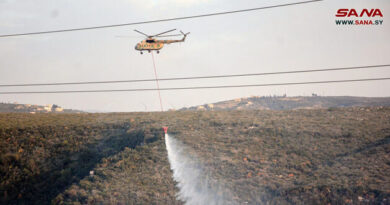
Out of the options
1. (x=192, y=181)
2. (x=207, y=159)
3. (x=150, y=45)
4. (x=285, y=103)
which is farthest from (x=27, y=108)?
(x=285, y=103)

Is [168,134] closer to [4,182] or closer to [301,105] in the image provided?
[4,182]

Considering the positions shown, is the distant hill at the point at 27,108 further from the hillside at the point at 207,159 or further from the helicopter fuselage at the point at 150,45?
the helicopter fuselage at the point at 150,45

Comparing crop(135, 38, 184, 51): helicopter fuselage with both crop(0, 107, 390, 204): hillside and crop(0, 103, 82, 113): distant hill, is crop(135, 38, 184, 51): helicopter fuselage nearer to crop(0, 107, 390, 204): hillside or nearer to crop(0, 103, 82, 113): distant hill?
crop(0, 107, 390, 204): hillside

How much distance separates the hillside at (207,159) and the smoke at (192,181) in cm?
62

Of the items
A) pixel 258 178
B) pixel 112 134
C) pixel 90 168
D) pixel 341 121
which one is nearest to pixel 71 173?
pixel 90 168

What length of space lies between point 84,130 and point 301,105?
87.9 metres

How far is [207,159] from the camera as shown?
28.3m

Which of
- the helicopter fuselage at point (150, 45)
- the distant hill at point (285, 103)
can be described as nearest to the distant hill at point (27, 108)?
the distant hill at point (285, 103)

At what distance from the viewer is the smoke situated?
71.1 feet

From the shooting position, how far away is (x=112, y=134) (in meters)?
35.5

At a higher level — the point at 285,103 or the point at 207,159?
the point at 285,103

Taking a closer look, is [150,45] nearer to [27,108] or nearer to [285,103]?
[27,108]

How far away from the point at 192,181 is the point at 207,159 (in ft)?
14.4

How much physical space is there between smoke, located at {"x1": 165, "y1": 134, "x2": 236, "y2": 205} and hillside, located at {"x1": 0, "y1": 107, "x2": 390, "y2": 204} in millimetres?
622
